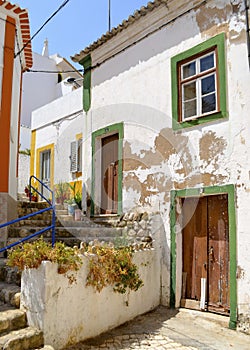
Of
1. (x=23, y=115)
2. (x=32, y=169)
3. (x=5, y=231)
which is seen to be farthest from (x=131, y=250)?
(x=23, y=115)

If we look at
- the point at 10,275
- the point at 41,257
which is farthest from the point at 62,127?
the point at 41,257

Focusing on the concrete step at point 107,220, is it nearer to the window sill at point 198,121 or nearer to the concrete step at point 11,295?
the window sill at point 198,121

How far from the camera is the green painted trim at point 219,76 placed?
Answer: 6.49 m

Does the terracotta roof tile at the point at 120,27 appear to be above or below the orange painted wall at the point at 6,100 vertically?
above

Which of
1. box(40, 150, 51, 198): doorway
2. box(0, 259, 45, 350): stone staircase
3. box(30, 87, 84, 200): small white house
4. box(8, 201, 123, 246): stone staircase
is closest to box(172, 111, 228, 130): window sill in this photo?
box(8, 201, 123, 246): stone staircase

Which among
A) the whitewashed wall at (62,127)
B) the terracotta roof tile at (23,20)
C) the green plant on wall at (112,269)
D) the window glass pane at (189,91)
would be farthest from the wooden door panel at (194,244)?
the whitewashed wall at (62,127)

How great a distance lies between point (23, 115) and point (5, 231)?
14.0m

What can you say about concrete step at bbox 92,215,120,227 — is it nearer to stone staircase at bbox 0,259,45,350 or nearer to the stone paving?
the stone paving

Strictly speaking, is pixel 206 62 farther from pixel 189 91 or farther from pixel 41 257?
pixel 41 257

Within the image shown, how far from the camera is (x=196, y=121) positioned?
272 inches

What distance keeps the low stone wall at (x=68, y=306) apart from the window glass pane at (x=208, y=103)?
3.85m

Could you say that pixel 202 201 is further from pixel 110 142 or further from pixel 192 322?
pixel 110 142

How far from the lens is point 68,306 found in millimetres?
4758

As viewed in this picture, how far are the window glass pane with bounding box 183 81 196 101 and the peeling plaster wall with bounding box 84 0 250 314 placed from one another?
14.9 inches
